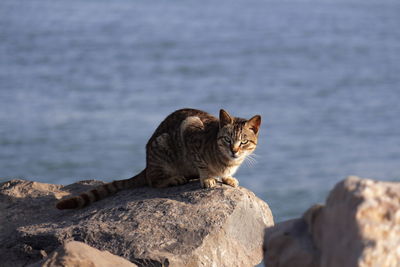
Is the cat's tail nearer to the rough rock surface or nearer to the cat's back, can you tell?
the cat's back

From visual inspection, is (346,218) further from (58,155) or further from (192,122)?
(58,155)

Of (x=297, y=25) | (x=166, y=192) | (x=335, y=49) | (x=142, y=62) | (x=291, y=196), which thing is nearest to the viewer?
(x=166, y=192)

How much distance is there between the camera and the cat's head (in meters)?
6.55

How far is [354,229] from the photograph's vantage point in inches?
148

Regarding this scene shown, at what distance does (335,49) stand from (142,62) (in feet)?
21.2

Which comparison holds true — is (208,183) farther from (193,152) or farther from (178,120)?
(178,120)

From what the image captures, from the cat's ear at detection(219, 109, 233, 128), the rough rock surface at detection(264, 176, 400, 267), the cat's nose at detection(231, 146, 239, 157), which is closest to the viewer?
the rough rock surface at detection(264, 176, 400, 267)

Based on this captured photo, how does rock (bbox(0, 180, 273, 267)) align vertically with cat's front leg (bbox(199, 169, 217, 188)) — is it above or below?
below

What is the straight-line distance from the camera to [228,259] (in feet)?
19.7

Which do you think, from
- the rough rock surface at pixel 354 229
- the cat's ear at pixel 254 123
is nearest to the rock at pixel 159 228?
the cat's ear at pixel 254 123

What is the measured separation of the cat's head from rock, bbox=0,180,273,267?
1.10ft

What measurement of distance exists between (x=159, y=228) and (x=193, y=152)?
115cm

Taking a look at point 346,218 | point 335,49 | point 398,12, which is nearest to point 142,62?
point 335,49

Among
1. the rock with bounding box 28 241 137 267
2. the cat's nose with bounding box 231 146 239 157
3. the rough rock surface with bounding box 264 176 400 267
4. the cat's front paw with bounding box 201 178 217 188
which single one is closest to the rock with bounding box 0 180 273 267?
the cat's front paw with bounding box 201 178 217 188
